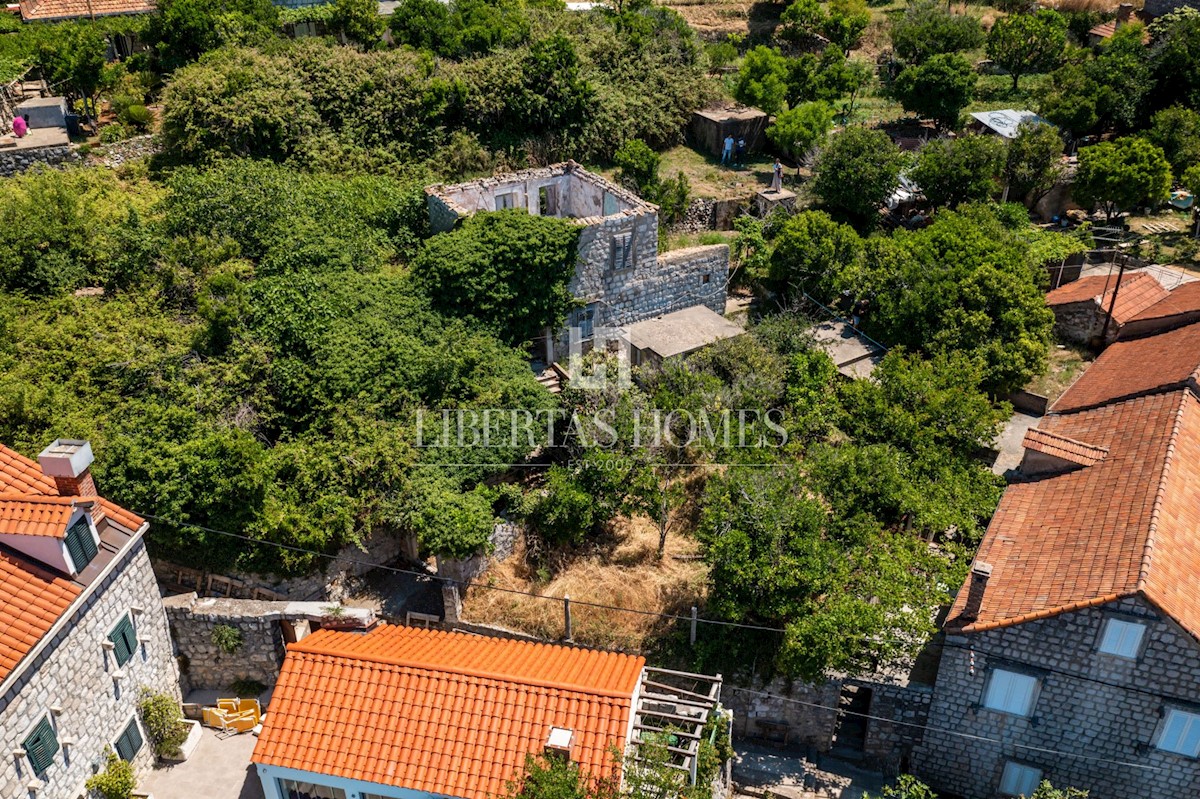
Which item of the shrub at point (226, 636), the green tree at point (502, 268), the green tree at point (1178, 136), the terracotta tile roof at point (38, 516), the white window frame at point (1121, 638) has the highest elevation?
the green tree at point (1178, 136)

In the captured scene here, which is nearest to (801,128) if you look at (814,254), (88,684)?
(814,254)

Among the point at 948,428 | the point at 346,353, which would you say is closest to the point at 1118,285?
the point at 948,428

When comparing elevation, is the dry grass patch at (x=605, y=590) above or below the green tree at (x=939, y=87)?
below

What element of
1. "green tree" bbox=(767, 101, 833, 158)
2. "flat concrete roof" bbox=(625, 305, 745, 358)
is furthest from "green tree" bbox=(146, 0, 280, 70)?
"green tree" bbox=(767, 101, 833, 158)

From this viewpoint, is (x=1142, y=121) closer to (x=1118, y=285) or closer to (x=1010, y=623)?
(x=1118, y=285)

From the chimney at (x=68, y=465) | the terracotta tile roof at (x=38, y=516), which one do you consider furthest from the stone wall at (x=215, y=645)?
the terracotta tile roof at (x=38, y=516)

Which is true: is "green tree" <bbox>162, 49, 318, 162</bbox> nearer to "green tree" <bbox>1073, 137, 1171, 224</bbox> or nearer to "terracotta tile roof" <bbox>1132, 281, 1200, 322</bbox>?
"terracotta tile roof" <bbox>1132, 281, 1200, 322</bbox>

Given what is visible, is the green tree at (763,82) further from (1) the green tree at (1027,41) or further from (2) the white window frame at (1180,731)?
(2) the white window frame at (1180,731)
